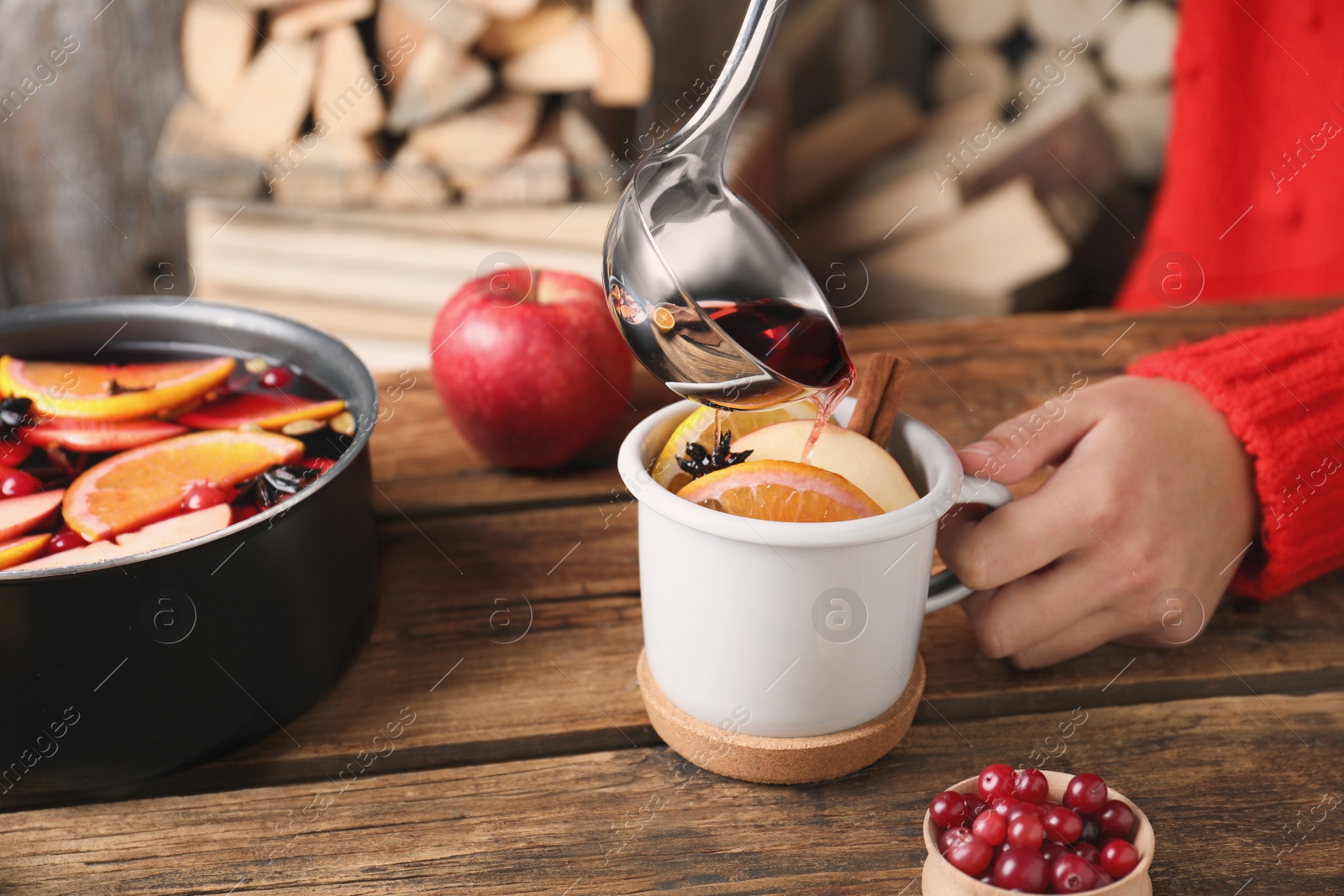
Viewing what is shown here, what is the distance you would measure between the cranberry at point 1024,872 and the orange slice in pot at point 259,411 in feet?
1.57

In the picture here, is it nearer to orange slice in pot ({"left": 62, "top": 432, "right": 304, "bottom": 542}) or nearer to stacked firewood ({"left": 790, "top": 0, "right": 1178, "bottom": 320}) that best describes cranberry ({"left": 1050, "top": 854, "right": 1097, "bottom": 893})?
orange slice in pot ({"left": 62, "top": 432, "right": 304, "bottom": 542})

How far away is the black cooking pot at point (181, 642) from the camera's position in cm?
48

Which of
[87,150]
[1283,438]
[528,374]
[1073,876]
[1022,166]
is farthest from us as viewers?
[1022,166]

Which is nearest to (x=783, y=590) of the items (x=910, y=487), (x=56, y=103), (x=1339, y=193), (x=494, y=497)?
(x=910, y=487)

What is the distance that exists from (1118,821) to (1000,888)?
0.25ft

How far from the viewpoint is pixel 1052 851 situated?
17.9 inches

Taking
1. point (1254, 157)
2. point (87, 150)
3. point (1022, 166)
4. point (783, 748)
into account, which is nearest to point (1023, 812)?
point (783, 748)

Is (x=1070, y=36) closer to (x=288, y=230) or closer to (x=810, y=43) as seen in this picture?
(x=810, y=43)

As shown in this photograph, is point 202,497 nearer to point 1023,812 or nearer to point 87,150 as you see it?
point 1023,812

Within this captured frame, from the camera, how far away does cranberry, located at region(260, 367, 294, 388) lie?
28.5 inches

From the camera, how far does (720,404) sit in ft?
1.80

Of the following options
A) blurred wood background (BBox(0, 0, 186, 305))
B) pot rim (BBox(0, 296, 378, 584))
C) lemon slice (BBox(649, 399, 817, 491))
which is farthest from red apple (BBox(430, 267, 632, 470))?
blurred wood background (BBox(0, 0, 186, 305))

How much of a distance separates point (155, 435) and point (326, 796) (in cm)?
27

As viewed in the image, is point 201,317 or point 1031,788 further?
point 201,317
